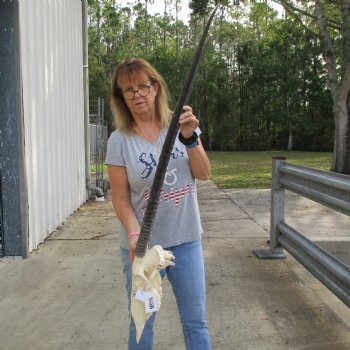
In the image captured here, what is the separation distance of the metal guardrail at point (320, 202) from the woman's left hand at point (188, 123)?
1.65 metres

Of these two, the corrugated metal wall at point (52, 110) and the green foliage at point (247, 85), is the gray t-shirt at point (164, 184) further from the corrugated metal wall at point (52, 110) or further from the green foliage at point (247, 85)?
the green foliage at point (247, 85)

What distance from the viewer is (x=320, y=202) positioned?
3.89 meters

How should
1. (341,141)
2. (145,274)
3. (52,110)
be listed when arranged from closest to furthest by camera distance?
1. (145,274)
2. (52,110)
3. (341,141)

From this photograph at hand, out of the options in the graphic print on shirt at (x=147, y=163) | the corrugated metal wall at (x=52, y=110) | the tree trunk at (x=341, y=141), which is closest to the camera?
the graphic print on shirt at (x=147, y=163)

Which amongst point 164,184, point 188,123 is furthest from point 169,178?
point 188,123

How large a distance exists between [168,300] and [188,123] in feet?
7.75

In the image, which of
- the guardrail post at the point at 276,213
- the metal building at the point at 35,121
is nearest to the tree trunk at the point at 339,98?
the metal building at the point at 35,121

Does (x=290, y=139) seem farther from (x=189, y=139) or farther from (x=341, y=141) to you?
(x=189, y=139)

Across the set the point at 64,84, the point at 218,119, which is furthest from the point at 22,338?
the point at 218,119

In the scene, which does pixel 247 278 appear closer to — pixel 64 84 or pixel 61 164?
pixel 61 164

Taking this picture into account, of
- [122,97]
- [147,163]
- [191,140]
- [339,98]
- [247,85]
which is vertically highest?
[247,85]

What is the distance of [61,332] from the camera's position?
3346 millimetres

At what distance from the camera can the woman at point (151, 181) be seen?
2.24 m

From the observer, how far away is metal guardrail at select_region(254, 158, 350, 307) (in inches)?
131
